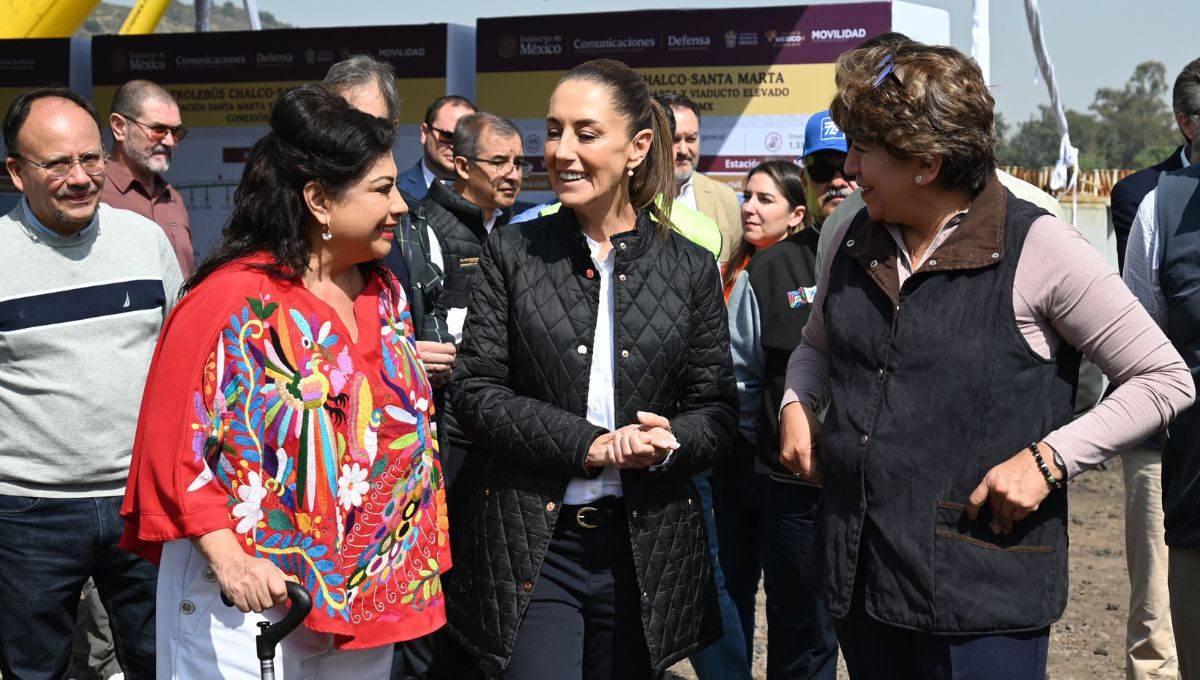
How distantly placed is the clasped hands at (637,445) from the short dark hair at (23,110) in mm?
2044

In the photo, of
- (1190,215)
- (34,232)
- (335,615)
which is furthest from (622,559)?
(34,232)

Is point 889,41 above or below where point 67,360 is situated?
above

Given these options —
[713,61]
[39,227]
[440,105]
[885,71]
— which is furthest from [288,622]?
[713,61]

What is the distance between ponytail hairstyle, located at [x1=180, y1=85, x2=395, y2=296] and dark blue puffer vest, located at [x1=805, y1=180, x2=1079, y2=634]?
116 centimetres

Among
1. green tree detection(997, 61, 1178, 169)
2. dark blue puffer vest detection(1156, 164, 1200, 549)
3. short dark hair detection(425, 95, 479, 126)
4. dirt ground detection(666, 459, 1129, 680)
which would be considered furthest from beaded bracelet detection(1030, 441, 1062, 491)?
green tree detection(997, 61, 1178, 169)

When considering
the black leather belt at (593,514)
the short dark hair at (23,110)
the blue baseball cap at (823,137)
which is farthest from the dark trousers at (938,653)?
the short dark hair at (23,110)

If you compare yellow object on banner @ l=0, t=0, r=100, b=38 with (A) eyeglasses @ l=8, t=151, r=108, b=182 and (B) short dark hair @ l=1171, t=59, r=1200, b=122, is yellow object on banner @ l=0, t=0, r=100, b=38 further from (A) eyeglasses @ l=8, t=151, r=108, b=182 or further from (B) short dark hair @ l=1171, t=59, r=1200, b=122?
(B) short dark hair @ l=1171, t=59, r=1200, b=122

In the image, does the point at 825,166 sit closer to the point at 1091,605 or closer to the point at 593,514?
the point at 593,514

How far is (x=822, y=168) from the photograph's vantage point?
4.04m

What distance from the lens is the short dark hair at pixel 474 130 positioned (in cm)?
562

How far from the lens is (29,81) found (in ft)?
30.9

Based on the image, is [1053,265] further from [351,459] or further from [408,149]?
[408,149]

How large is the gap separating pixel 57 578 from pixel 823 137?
2.73 metres

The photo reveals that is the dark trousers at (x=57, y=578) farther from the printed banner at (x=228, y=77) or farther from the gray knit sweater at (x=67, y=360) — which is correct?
the printed banner at (x=228, y=77)
